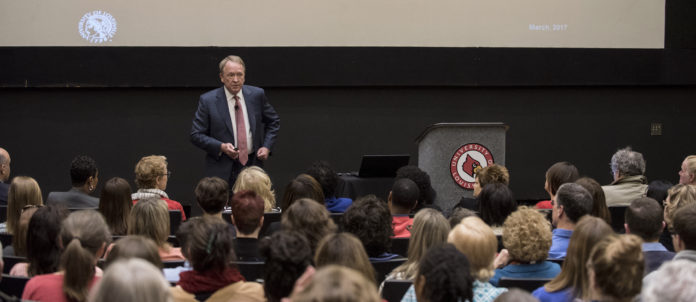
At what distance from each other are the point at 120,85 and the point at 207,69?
85 centimetres

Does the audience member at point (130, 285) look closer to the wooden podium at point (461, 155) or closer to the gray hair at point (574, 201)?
the gray hair at point (574, 201)

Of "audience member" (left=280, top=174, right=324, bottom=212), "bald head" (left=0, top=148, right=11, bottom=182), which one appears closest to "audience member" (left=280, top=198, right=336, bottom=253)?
"audience member" (left=280, top=174, right=324, bottom=212)

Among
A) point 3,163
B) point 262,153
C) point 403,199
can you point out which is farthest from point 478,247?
point 3,163

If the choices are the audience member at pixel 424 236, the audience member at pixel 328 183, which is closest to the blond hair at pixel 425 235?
the audience member at pixel 424 236

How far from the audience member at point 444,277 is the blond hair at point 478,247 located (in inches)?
19.1

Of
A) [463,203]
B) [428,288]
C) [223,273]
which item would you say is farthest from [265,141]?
[428,288]

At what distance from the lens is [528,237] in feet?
9.55

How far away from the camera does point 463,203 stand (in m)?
4.93

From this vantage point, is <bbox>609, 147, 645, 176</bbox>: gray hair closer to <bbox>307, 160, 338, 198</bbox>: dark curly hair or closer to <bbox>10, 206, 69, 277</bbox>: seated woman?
<bbox>307, 160, 338, 198</bbox>: dark curly hair

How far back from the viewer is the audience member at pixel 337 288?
1.50 metres

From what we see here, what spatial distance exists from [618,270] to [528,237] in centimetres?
72

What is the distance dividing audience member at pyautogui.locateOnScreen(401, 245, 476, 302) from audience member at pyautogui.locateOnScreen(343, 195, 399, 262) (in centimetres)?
96

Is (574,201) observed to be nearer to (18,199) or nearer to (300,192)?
(300,192)

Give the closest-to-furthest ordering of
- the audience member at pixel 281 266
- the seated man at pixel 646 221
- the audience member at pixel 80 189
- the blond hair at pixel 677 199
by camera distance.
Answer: the audience member at pixel 281 266
the seated man at pixel 646 221
the blond hair at pixel 677 199
the audience member at pixel 80 189
